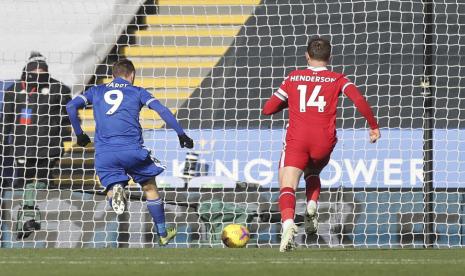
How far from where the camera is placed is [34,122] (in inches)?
500

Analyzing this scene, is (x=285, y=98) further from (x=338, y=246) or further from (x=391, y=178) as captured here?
(x=391, y=178)

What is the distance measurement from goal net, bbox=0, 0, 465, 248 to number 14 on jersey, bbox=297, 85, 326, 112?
2.60 m

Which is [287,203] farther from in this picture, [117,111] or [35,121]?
[35,121]

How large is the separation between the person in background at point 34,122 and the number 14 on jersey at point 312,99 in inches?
170

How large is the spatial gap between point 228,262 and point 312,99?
1.62 meters

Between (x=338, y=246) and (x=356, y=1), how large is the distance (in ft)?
11.1

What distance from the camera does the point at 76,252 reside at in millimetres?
9102

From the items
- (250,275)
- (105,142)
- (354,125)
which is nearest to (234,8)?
Result: (354,125)

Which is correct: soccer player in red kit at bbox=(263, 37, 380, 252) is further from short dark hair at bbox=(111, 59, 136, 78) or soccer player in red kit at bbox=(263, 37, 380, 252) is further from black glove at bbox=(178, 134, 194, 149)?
short dark hair at bbox=(111, 59, 136, 78)

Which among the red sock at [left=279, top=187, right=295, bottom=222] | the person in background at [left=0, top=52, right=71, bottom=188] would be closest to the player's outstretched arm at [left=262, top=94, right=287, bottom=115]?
the red sock at [left=279, top=187, right=295, bottom=222]

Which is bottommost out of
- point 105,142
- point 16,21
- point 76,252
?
point 76,252

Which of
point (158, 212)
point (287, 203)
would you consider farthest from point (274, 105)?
point (158, 212)

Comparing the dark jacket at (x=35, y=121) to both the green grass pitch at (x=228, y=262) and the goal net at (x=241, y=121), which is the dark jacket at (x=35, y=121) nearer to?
the goal net at (x=241, y=121)

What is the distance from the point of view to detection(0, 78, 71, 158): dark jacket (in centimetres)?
1255
